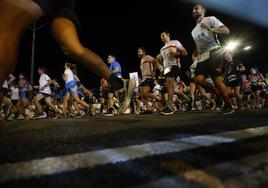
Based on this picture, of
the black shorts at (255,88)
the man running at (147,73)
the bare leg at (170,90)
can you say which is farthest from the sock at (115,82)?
the black shorts at (255,88)

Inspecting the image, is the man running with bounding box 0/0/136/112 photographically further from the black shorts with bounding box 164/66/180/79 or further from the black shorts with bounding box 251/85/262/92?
the black shorts with bounding box 251/85/262/92

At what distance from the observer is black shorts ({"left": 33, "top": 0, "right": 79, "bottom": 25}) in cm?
257

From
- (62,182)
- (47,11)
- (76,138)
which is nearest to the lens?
(62,182)

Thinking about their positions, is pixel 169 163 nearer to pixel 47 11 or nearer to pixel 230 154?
pixel 230 154

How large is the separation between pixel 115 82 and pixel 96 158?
6.08 feet

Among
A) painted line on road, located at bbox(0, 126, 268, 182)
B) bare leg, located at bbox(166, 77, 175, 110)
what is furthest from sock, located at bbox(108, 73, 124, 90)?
bare leg, located at bbox(166, 77, 175, 110)

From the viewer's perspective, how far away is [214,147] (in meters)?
1.95

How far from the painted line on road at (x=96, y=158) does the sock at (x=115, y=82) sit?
134cm

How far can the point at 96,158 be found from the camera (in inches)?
64.4

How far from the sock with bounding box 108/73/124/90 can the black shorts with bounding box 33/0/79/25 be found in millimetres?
641

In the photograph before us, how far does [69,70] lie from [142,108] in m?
4.37

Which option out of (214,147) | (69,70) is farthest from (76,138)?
(69,70)

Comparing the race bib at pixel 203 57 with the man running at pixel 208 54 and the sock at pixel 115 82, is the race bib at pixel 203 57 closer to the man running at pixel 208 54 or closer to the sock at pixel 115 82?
the man running at pixel 208 54

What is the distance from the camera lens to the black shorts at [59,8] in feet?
8.42
